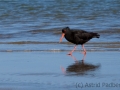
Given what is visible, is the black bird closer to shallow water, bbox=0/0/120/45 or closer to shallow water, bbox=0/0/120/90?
shallow water, bbox=0/0/120/90

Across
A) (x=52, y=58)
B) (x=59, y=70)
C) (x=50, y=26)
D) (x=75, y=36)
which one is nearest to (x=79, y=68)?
(x=59, y=70)

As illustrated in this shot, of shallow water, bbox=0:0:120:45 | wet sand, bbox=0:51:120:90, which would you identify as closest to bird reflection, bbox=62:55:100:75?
wet sand, bbox=0:51:120:90

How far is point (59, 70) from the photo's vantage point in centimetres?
944

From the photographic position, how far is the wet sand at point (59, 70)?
814cm

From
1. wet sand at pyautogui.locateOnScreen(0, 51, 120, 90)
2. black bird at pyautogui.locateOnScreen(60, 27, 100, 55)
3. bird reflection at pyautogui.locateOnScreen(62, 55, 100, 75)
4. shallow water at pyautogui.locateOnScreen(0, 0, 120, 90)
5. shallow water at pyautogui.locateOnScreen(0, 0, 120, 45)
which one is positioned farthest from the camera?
shallow water at pyautogui.locateOnScreen(0, 0, 120, 45)

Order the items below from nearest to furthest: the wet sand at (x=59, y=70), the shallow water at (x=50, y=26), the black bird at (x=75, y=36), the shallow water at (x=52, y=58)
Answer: the wet sand at (x=59, y=70) < the shallow water at (x=52, y=58) < the black bird at (x=75, y=36) < the shallow water at (x=50, y=26)

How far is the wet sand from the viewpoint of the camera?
8.14 m

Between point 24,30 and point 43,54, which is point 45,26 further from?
point 43,54

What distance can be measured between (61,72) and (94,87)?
1.38 meters

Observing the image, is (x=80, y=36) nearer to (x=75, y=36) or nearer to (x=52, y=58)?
(x=75, y=36)

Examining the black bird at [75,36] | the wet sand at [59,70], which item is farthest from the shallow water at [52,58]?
the black bird at [75,36]

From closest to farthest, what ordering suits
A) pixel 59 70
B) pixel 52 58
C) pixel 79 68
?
pixel 59 70 → pixel 79 68 → pixel 52 58

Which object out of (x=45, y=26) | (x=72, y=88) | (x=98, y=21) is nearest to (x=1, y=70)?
(x=72, y=88)

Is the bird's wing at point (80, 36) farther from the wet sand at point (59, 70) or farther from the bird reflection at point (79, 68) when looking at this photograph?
the bird reflection at point (79, 68)
